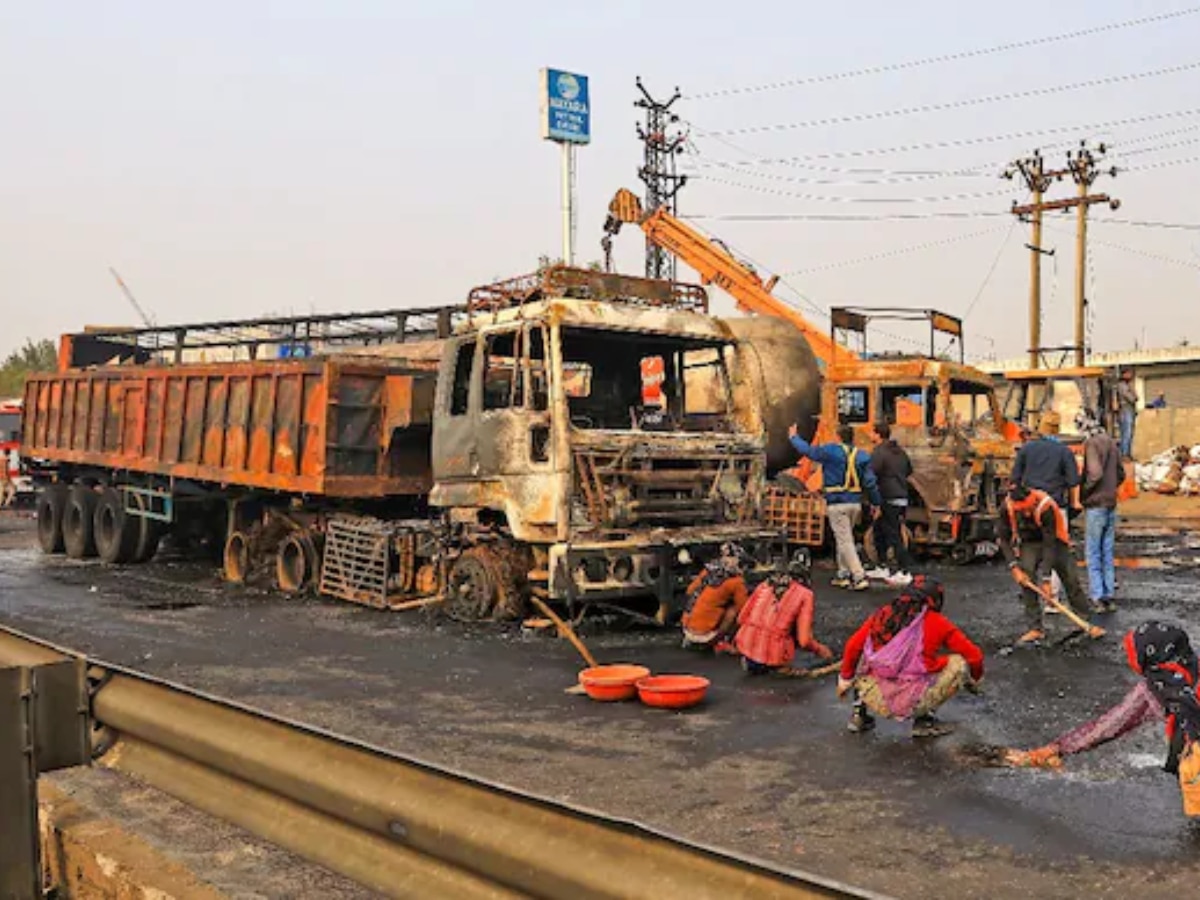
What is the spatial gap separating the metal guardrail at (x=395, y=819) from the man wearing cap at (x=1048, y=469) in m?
7.13

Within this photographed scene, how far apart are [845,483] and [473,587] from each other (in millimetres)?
4097

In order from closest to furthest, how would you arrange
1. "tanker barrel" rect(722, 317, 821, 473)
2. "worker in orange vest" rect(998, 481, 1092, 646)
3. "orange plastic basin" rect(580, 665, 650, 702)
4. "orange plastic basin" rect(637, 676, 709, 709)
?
"orange plastic basin" rect(637, 676, 709, 709)
"orange plastic basin" rect(580, 665, 650, 702)
"worker in orange vest" rect(998, 481, 1092, 646)
"tanker barrel" rect(722, 317, 821, 473)

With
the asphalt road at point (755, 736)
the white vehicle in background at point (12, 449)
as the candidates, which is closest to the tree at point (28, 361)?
the white vehicle in background at point (12, 449)

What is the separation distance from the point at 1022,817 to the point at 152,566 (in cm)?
1283

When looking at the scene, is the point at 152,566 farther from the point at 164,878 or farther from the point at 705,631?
the point at 164,878

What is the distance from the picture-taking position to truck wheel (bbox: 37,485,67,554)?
1648 centimetres

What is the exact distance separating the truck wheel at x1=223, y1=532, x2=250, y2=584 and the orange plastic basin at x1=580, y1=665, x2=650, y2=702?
23.1 feet

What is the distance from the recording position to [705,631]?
8258 millimetres

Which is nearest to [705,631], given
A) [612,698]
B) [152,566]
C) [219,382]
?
[612,698]

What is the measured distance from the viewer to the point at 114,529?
15.0 metres

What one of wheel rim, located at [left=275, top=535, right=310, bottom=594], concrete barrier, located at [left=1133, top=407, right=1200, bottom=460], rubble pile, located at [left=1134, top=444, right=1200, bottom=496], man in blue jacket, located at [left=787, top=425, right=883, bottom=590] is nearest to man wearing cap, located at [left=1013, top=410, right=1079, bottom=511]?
man in blue jacket, located at [left=787, top=425, right=883, bottom=590]

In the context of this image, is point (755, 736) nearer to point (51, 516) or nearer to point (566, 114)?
point (51, 516)

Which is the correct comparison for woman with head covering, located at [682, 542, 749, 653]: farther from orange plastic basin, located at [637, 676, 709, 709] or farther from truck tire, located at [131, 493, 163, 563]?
truck tire, located at [131, 493, 163, 563]

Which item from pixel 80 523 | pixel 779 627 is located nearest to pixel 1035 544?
pixel 779 627
